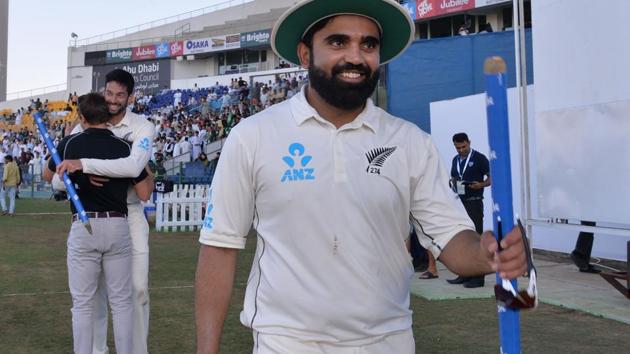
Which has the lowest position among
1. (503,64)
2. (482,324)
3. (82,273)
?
(482,324)

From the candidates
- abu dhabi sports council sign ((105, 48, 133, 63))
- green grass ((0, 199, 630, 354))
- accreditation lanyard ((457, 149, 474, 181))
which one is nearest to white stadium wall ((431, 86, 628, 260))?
accreditation lanyard ((457, 149, 474, 181))

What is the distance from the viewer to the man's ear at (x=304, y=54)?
261 cm

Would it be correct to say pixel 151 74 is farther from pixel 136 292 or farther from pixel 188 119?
pixel 136 292

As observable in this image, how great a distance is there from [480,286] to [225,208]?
7.02m

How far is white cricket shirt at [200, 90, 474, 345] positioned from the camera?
2.23 meters

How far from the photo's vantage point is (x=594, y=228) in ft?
27.0

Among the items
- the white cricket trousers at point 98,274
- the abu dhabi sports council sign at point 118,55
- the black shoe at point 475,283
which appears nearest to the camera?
the white cricket trousers at point 98,274

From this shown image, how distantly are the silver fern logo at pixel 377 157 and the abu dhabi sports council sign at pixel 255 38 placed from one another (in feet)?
159

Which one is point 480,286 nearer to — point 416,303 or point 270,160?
point 416,303

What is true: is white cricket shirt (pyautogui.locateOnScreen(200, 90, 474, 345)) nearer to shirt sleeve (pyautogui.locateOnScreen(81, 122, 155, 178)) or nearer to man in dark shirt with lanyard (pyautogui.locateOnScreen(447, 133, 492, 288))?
shirt sleeve (pyautogui.locateOnScreen(81, 122, 155, 178))

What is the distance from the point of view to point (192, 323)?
262 inches

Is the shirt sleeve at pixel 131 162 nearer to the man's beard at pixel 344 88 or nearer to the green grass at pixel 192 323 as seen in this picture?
the green grass at pixel 192 323

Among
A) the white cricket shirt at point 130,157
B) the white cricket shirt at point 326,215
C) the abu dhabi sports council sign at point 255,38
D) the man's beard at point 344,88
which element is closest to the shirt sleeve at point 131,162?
the white cricket shirt at point 130,157

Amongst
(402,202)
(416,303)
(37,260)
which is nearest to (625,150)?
(416,303)
